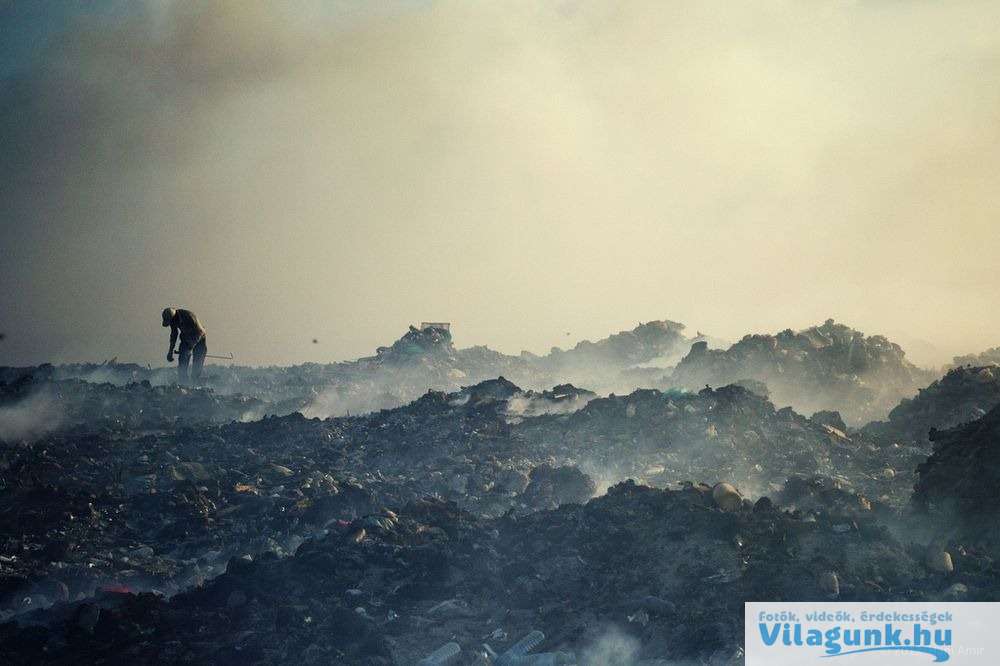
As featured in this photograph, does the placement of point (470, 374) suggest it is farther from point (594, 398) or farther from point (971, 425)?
point (971, 425)

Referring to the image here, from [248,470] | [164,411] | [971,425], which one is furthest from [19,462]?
[971,425]

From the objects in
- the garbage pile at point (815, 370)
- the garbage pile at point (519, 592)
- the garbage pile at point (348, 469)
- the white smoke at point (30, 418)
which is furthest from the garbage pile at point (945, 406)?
the white smoke at point (30, 418)

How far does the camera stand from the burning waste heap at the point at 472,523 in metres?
8.72

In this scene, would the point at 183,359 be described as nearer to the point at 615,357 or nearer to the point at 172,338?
the point at 172,338

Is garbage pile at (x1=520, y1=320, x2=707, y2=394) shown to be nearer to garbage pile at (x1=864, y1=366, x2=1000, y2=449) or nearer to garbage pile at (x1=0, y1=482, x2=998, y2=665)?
garbage pile at (x1=864, y1=366, x2=1000, y2=449)

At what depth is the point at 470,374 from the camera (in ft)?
96.5

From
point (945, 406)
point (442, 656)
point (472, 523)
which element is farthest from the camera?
point (945, 406)

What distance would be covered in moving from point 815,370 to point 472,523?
15417 mm

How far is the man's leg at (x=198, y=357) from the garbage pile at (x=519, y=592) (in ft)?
38.8

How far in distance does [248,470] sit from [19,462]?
152 inches

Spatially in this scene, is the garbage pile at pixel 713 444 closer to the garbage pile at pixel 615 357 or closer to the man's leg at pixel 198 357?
the man's leg at pixel 198 357

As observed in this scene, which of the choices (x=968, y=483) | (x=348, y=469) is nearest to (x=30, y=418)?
(x=348, y=469)

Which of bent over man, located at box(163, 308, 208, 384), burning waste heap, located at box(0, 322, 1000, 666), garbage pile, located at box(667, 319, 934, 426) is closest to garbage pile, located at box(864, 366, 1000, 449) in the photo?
burning waste heap, located at box(0, 322, 1000, 666)

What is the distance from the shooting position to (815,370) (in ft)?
79.2
